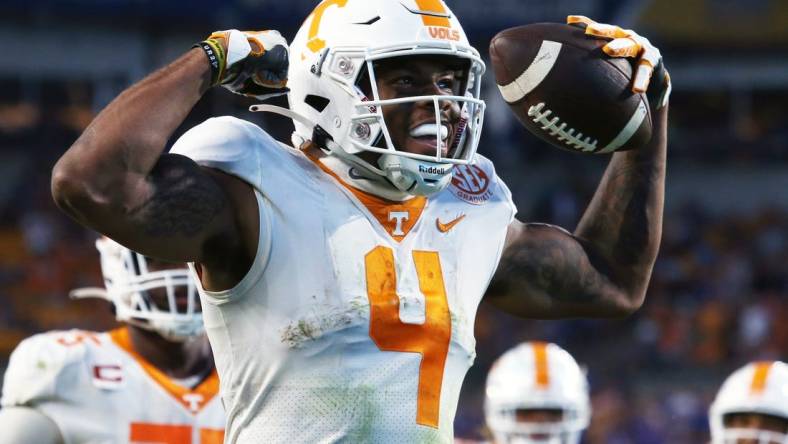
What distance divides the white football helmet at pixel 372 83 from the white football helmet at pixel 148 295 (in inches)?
45.2

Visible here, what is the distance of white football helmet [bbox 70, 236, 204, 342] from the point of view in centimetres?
352

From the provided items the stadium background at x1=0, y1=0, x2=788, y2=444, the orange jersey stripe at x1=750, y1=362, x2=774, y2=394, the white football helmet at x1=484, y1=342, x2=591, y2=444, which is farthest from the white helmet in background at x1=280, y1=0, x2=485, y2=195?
the stadium background at x1=0, y1=0, x2=788, y2=444

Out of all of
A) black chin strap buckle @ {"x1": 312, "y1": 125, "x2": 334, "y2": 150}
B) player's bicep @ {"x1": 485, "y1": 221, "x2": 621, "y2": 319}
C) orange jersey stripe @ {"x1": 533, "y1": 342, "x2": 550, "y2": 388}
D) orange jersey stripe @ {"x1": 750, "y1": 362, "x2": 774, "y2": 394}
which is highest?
black chin strap buckle @ {"x1": 312, "y1": 125, "x2": 334, "y2": 150}

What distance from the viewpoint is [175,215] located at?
2.15m

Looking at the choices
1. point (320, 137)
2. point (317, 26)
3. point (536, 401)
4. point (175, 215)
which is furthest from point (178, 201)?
point (536, 401)

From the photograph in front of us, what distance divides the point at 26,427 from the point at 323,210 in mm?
1385

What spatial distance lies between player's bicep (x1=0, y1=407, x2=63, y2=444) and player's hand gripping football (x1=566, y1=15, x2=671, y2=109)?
1.65 m

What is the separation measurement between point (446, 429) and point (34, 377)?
144cm

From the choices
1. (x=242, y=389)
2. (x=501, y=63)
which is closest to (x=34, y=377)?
(x=242, y=389)

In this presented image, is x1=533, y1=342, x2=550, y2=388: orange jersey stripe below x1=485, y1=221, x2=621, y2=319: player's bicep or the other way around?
below

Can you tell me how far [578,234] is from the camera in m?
2.81

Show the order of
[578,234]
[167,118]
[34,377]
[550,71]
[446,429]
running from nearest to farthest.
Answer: [167,118] → [446,429] → [550,71] → [578,234] → [34,377]

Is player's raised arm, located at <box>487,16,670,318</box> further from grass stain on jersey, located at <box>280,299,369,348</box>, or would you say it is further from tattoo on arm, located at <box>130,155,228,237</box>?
tattoo on arm, located at <box>130,155,228,237</box>

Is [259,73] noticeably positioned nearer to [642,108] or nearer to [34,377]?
[642,108]
